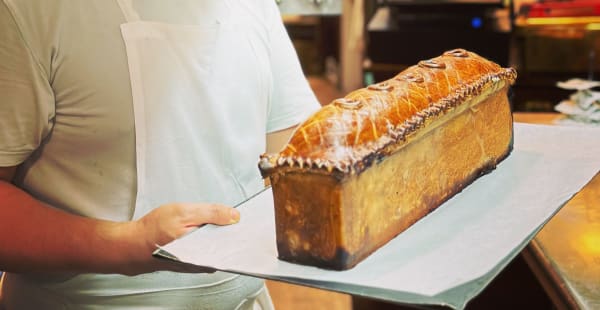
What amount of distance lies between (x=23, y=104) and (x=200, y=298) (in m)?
0.56

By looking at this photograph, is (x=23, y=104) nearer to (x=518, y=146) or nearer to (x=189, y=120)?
(x=189, y=120)

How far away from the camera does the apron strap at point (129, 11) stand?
1507 millimetres

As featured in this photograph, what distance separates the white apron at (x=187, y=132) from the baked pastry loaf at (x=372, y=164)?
1.06 feet

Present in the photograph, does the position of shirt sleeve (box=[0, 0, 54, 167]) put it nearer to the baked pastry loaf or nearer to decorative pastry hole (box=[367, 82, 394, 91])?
the baked pastry loaf

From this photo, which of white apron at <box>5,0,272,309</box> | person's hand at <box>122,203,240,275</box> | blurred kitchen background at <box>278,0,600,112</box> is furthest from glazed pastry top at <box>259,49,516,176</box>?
blurred kitchen background at <box>278,0,600,112</box>

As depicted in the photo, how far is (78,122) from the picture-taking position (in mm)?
1459

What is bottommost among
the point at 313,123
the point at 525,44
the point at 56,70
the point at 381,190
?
the point at 525,44

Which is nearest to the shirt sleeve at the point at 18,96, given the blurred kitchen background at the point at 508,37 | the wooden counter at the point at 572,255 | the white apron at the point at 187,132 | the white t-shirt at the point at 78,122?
the white t-shirt at the point at 78,122

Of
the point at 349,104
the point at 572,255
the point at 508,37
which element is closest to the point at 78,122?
the point at 349,104

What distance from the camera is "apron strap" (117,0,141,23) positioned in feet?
4.94

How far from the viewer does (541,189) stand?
5.16 ft

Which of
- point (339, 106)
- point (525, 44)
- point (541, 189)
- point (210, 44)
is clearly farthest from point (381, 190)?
point (525, 44)

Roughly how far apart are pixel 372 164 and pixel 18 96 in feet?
2.11

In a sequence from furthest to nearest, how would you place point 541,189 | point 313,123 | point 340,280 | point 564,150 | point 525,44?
point 525,44
point 564,150
point 541,189
point 313,123
point 340,280
